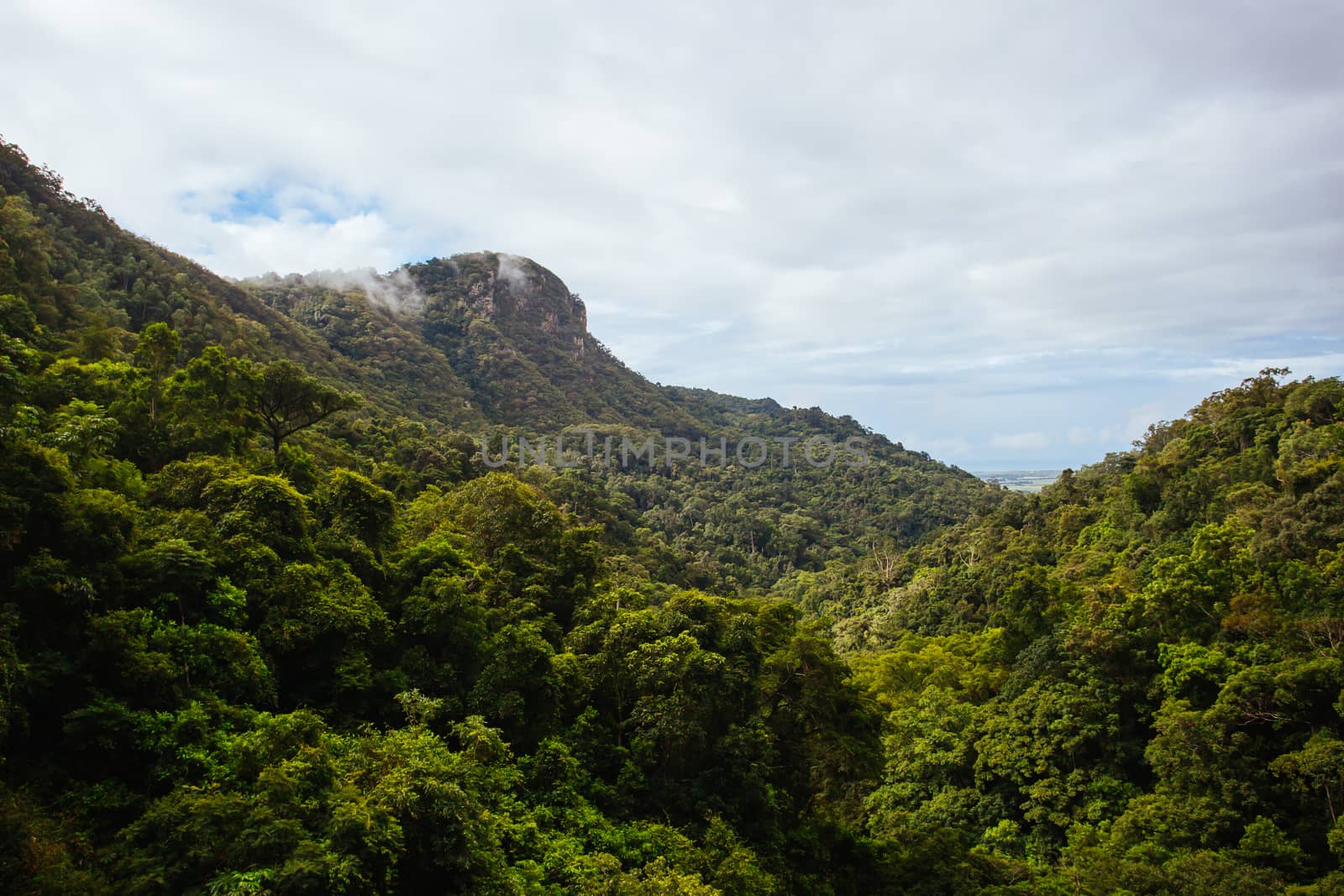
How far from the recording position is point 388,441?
1407 inches

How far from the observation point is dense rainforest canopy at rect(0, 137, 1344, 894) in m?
7.85

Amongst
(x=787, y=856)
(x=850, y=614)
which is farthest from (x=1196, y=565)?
(x=850, y=614)

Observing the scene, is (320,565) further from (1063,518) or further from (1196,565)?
(1063,518)

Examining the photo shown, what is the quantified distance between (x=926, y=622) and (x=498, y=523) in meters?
31.5

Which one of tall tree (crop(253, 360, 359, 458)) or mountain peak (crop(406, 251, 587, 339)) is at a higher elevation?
mountain peak (crop(406, 251, 587, 339))

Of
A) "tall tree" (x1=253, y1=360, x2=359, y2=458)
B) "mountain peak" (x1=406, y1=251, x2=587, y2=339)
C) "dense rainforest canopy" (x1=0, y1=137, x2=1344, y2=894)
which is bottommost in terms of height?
"dense rainforest canopy" (x1=0, y1=137, x2=1344, y2=894)

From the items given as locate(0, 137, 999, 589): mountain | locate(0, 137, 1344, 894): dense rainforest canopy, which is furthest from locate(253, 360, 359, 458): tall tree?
locate(0, 137, 999, 589): mountain

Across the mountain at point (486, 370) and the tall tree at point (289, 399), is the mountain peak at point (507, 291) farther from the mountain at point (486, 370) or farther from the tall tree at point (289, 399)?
the tall tree at point (289, 399)

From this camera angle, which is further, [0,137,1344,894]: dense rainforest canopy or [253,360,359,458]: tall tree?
[253,360,359,458]: tall tree

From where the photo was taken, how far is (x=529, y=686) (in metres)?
13.1

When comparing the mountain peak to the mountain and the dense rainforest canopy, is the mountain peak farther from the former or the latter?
the dense rainforest canopy

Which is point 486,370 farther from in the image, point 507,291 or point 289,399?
point 289,399

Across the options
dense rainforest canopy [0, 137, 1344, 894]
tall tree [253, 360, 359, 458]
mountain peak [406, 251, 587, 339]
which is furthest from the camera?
mountain peak [406, 251, 587, 339]

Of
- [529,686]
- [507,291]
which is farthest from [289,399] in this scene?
[507,291]
